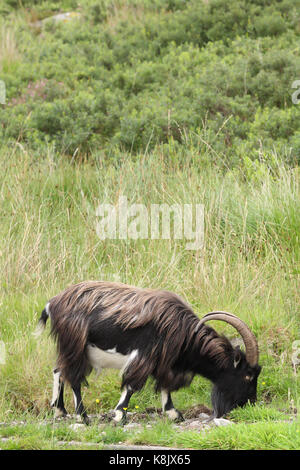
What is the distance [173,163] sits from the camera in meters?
12.3

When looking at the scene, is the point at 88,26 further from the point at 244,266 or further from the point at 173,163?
the point at 244,266

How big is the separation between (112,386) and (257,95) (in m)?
9.29

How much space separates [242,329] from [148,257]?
3.38 meters

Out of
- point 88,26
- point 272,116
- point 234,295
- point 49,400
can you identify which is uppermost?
point 88,26

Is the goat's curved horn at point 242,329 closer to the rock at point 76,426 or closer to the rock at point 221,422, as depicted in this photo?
the rock at point 221,422

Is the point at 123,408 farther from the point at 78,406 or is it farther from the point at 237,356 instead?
the point at 237,356

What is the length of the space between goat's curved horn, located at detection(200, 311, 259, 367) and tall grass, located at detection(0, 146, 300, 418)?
0.85 m

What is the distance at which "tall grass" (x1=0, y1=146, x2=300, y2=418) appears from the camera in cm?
732

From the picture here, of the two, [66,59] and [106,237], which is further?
[66,59]

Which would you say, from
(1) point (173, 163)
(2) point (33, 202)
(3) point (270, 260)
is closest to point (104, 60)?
(1) point (173, 163)

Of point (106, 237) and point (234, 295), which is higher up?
point (106, 237)

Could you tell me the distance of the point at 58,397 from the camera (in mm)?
6406

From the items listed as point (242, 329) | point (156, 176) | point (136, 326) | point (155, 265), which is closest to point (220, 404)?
point (242, 329)

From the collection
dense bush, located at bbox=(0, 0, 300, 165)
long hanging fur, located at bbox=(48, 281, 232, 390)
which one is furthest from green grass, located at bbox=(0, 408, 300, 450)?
dense bush, located at bbox=(0, 0, 300, 165)
